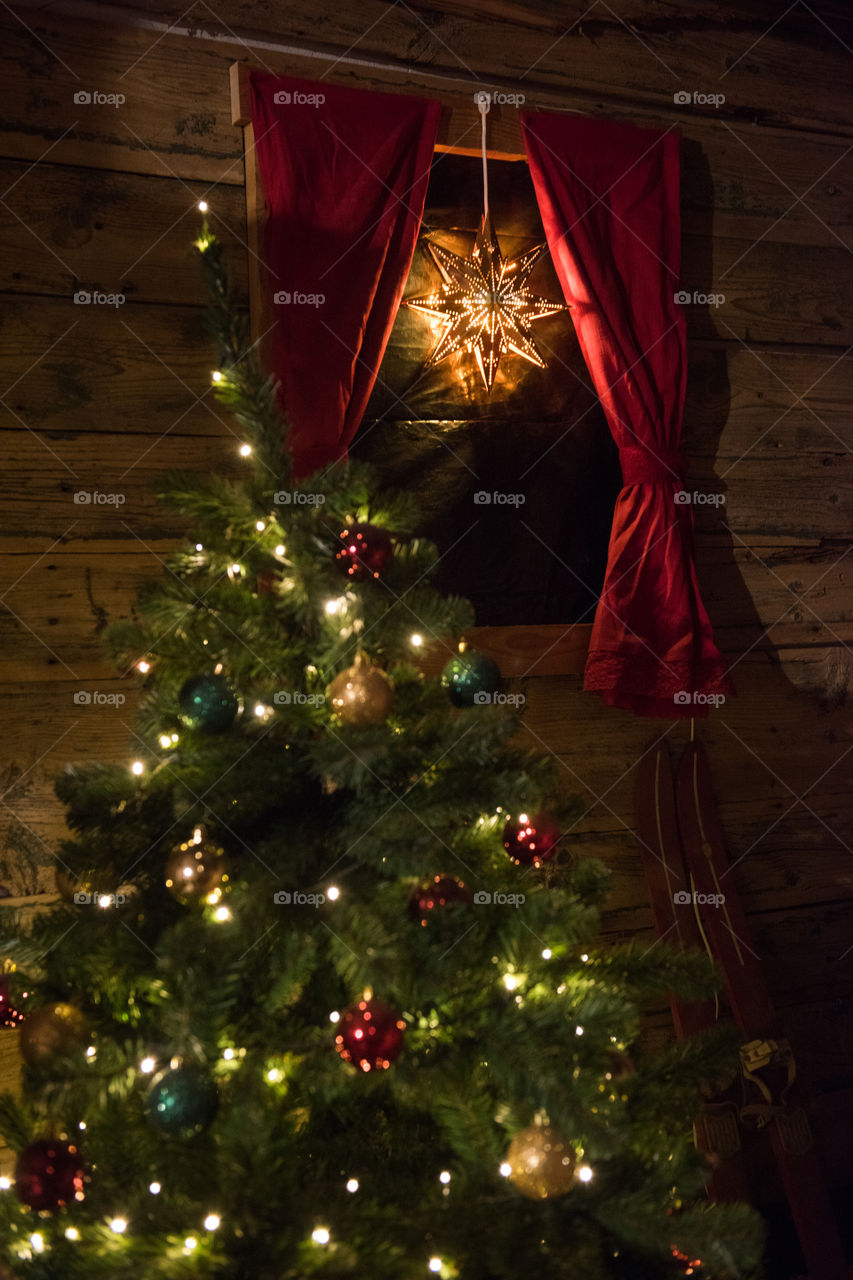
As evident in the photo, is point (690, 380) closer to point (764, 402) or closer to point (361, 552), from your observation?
point (764, 402)

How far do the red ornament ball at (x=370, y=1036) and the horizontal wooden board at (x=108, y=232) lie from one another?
4.79 feet

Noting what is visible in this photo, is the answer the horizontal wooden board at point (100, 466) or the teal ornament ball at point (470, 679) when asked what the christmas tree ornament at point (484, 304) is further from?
the teal ornament ball at point (470, 679)

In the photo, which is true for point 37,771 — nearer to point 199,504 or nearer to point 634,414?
point 199,504

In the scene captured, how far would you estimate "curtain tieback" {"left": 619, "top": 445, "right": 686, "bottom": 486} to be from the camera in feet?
6.90

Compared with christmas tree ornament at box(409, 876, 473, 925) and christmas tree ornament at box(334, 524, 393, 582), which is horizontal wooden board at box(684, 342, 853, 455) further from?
christmas tree ornament at box(409, 876, 473, 925)

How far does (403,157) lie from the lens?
194 centimetres

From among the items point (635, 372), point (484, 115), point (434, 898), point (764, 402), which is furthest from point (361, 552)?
point (764, 402)

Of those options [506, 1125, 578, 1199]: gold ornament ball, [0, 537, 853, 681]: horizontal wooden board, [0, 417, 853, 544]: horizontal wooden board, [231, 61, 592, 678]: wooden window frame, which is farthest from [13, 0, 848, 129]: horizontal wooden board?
[506, 1125, 578, 1199]: gold ornament ball

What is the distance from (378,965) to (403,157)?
5.40ft

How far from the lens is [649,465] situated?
2104 millimetres

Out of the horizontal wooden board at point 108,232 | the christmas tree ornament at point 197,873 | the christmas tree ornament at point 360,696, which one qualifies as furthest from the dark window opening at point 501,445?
the christmas tree ornament at point 197,873

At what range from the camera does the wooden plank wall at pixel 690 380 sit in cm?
181

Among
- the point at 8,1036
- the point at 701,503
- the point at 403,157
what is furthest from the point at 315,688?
the point at 701,503

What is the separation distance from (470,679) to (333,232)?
105cm
